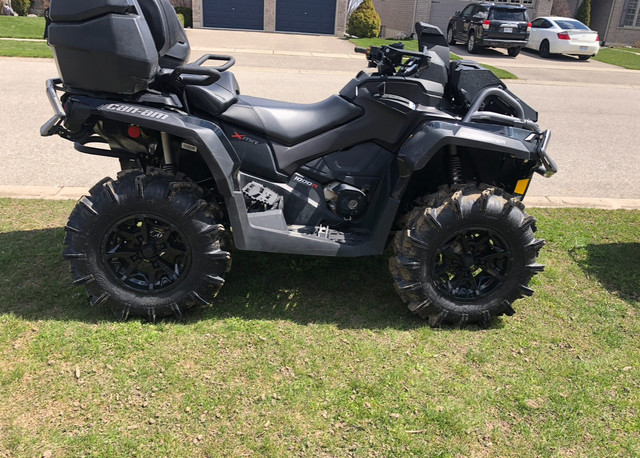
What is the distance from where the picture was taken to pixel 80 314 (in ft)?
11.4

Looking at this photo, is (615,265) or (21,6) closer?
(615,265)

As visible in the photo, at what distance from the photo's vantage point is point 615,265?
462cm

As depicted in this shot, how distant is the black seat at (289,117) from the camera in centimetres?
347

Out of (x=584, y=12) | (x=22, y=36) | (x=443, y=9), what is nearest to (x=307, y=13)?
(x=443, y=9)

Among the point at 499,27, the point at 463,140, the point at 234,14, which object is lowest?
the point at 234,14

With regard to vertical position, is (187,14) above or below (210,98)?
below

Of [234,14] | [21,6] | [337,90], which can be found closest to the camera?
[337,90]

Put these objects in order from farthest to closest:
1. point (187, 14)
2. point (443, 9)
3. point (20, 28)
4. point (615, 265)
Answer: point (443, 9) → point (187, 14) → point (20, 28) → point (615, 265)

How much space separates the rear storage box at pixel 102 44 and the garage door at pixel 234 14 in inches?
987

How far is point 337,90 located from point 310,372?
8881 millimetres

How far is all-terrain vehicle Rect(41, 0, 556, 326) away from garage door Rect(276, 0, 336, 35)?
2485 cm

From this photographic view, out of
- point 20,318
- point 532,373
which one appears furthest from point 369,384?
point 20,318

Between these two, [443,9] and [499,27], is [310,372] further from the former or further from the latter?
[443,9]

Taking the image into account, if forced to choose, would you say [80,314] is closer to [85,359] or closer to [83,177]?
[85,359]
